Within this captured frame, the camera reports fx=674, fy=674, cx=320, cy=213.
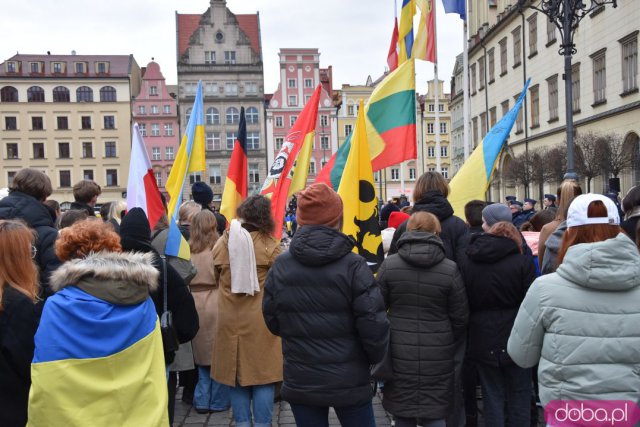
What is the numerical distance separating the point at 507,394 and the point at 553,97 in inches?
1160

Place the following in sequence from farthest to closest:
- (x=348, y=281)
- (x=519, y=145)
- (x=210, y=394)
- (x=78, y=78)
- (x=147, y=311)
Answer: (x=78, y=78) → (x=519, y=145) → (x=210, y=394) → (x=348, y=281) → (x=147, y=311)

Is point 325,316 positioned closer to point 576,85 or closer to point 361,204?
point 361,204

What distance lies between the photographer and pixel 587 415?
9.97 ft

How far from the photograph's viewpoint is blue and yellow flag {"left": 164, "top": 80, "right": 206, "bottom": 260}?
5.21 m

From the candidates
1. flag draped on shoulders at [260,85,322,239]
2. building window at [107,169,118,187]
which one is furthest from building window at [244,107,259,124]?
flag draped on shoulders at [260,85,322,239]

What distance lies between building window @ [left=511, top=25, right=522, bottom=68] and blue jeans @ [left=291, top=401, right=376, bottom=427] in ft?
113

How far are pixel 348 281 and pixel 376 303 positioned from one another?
195 millimetres

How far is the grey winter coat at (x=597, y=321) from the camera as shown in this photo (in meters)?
2.97

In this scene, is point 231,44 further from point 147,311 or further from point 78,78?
point 147,311

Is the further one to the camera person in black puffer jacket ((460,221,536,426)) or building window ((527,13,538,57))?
building window ((527,13,538,57))

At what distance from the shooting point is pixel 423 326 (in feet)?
14.8

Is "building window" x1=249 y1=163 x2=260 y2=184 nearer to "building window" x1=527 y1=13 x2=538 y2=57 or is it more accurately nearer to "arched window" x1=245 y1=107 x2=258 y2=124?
"arched window" x1=245 y1=107 x2=258 y2=124

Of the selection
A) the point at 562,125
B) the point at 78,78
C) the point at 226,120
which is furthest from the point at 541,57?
the point at 78,78

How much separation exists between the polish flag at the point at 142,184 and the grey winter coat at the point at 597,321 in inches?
139
